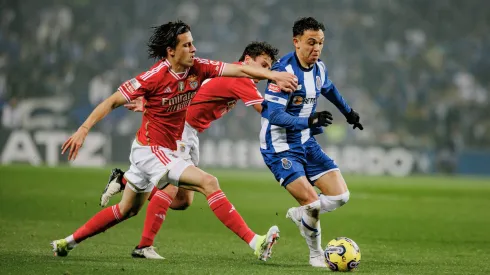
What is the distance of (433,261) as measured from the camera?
8078 millimetres

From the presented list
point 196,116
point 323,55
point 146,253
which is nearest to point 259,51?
point 196,116

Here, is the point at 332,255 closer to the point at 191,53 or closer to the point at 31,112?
the point at 191,53

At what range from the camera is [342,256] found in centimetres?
695

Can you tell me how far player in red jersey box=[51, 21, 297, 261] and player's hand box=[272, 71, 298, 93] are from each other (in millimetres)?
13

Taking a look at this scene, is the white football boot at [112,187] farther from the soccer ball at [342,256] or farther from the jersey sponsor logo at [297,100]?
the soccer ball at [342,256]

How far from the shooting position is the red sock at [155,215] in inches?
315

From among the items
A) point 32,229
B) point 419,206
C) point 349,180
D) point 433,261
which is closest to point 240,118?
point 349,180

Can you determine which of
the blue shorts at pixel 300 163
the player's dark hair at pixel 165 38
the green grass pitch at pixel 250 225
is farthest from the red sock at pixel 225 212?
the player's dark hair at pixel 165 38

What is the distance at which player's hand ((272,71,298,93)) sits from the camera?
7.17 metres

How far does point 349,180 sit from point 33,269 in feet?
56.1

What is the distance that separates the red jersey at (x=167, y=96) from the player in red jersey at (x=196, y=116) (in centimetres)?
26

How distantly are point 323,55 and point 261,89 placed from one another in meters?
3.18

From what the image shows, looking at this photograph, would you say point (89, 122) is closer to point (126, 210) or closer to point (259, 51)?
point (126, 210)

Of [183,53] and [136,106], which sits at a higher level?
[183,53]
